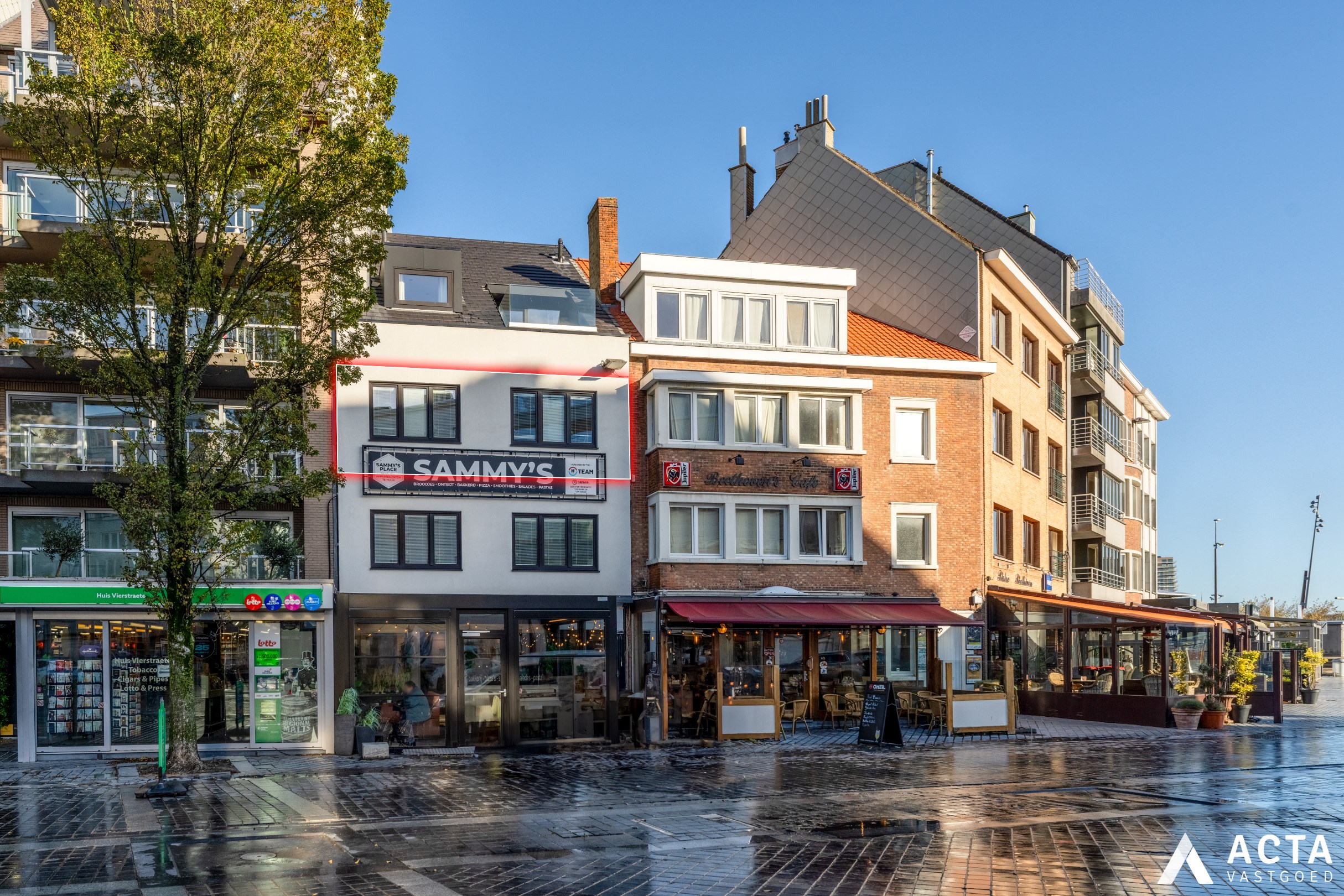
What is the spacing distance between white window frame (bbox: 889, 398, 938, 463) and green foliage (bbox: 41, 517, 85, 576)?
57.5ft

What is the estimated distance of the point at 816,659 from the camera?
28.8 metres

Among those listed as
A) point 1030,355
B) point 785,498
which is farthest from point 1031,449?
point 785,498

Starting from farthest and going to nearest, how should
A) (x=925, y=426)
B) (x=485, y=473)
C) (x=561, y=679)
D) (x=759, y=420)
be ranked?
(x=925, y=426) → (x=759, y=420) → (x=485, y=473) → (x=561, y=679)

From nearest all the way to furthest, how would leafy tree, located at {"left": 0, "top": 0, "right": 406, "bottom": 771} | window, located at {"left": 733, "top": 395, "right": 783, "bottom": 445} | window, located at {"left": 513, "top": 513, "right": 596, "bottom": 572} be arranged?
leafy tree, located at {"left": 0, "top": 0, "right": 406, "bottom": 771}, window, located at {"left": 513, "top": 513, "right": 596, "bottom": 572}, window, located at {"left": 733, "top": 395, "right": 783, "bottom": 445}

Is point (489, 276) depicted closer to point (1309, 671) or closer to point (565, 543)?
point (565, 543)

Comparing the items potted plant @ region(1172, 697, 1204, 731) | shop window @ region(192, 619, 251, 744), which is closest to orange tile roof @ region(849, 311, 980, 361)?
potted plant @ region(1172, 697, 1204, 731)

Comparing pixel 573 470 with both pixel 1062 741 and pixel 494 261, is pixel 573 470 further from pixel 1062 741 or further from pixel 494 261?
pixel 1062 741

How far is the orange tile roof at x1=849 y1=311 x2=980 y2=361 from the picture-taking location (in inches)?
1218

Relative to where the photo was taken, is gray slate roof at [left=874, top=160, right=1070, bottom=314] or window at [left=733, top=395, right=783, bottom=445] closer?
window at [left=733, top=395, right=783, bottom=445]

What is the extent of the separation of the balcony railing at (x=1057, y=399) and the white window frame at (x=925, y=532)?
10671 millimetres

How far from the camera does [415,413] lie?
26234mm

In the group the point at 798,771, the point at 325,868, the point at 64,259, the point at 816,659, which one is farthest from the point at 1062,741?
the point at 64,259

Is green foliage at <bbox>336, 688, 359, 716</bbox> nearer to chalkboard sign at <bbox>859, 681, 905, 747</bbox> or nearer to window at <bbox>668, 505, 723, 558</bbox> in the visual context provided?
window at <bbox>668, 505, 723, 558</bbox>

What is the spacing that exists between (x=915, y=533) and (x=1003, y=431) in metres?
5.73
